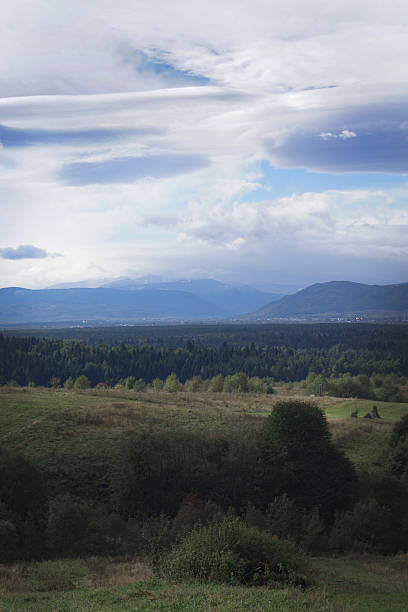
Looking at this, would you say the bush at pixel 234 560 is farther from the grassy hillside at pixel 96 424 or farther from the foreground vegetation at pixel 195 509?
the grassy hillside at pixel 96 424

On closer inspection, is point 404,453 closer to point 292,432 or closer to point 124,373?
point 292,432

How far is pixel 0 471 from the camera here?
112 feet

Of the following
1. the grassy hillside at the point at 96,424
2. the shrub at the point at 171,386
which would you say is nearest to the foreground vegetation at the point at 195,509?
the grassy hillside at the point at 96,424

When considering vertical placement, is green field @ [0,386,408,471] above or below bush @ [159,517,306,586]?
below

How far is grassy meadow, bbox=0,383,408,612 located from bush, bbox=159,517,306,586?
0.95 meters

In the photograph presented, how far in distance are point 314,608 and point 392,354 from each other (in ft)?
596

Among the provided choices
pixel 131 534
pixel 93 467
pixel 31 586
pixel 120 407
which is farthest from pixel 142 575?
pixel 120 407

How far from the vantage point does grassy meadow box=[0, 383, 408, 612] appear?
1698 centimetres

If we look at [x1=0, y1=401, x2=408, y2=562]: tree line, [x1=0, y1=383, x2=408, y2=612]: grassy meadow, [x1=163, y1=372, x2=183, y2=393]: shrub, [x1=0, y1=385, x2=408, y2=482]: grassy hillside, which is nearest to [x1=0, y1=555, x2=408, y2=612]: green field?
[x1=0, y1=383, x2=408, y2=612]: grassy meadow

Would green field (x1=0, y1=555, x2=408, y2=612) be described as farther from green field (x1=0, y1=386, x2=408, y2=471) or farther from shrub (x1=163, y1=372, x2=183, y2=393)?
shrub (x1=163, y1=372, x2=183, y2=393)

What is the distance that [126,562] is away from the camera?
27859 mm

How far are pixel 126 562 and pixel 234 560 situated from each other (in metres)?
9.91

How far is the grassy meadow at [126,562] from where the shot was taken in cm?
1698

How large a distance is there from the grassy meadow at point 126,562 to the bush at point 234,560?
946 millimetres
